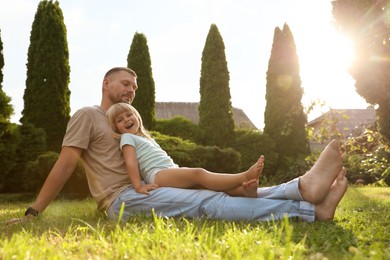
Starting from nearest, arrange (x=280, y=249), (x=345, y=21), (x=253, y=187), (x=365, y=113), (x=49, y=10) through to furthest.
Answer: (x=280, y=249)
(x=253, y=187)
(x=345, y=21)
(x=49, y=10)
(x=365, y=113)

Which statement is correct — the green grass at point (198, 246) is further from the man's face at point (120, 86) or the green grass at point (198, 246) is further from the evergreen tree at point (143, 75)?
the evergreen tree at point (143, 75)

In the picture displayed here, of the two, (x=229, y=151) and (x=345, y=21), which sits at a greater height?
(x=345, y=21)

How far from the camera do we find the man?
3.16 m

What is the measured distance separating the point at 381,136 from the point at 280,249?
19.5 ft

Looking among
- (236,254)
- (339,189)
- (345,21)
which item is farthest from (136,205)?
(345,21)

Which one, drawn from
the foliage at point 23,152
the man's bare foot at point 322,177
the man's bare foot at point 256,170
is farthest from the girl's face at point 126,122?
the foliage at point 23,152

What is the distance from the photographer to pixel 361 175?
13.8m

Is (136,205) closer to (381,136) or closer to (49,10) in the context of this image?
(381,136)

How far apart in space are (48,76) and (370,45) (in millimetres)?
9453

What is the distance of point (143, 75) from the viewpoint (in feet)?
51.9

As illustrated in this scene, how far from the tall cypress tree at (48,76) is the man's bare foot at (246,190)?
9838 millimetres

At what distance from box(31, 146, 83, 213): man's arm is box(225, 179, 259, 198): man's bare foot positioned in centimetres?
123

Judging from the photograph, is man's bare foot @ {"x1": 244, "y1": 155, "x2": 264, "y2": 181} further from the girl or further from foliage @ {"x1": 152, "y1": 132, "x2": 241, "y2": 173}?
foliage @ {"x1": 152, "y1": 132, "x2": 241, "y2": 173}

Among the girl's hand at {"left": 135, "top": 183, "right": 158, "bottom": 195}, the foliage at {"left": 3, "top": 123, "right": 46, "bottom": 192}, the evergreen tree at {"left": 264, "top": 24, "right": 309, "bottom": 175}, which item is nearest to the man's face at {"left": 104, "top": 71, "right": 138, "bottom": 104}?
the girl's hand at {"left": 135, "top": 183, "right": 158, "bottom": 195}
